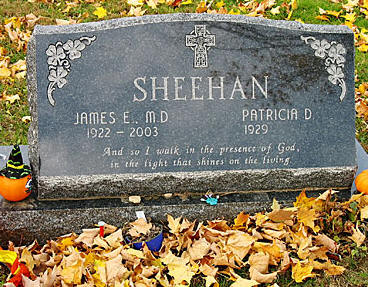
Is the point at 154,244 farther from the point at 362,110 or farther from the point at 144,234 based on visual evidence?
the point at 362,110

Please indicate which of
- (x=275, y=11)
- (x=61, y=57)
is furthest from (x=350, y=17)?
(x=61, y=57)

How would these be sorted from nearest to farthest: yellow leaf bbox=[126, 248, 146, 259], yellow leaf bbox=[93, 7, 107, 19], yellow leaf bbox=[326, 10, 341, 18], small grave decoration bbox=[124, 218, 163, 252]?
yellow leaf bbox=[126, 248, 146, 259], small grave decoration bbox=[124, 218, 163, 252], yellow leaf bbox=[326, 10, 341, 18], yellow leaf bbox=[93, 7, 107, 19]

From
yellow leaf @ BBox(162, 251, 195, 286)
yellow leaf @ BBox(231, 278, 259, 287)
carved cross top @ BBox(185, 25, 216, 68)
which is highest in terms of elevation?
carved cross top @ BBox(185, 25, 216, 68)

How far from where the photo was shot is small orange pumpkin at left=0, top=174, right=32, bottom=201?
3.43 m

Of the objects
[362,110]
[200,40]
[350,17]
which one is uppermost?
[350,17]

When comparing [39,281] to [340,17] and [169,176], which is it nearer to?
[169,176]

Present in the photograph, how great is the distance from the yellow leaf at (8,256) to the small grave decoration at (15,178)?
15.5 inches

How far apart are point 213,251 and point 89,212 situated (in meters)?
0.95

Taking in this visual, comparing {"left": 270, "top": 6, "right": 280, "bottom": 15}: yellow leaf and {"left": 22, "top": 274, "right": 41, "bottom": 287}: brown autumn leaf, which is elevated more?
{"left": 270, "top": 6, "right": 280, "bottom": 15}: yellow leaf

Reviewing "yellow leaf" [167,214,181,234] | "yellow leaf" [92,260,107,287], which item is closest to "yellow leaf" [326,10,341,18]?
"yellow leaf" [167,214,181,234]

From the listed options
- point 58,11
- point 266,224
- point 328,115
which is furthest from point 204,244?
point 58,11

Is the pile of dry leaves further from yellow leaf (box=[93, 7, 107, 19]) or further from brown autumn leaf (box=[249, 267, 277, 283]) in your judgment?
yellow leaf (box=[93, 7, 107, 19])

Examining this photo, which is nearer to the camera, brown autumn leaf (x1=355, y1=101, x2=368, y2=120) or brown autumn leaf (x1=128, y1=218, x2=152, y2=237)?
brown autumn leaf (x1=128, y1=218, x2=152, y2=237)

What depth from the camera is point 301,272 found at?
3201 mm
